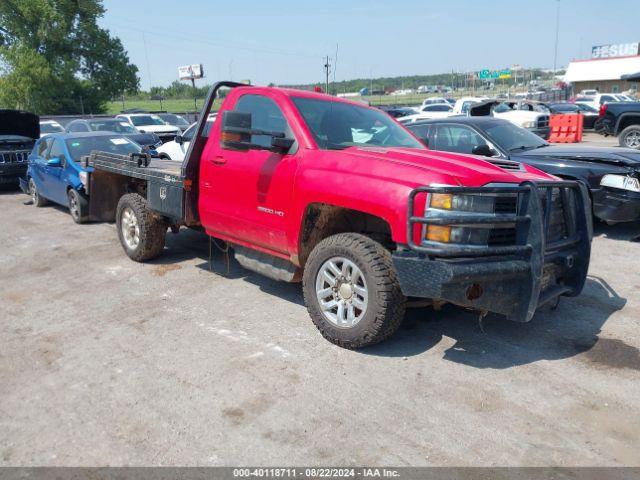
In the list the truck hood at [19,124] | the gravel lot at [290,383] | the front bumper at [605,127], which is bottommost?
the gravel lot at [290,383]

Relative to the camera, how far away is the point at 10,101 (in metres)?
40.7

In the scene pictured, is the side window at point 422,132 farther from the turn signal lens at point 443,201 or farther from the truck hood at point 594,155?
the turn signal lens at point 443,201

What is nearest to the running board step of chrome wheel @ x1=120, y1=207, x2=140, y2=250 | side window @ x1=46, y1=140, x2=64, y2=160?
chrome wheel @ x1=120, y1=207, x2=140, y2=250

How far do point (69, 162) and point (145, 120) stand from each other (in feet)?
47.0

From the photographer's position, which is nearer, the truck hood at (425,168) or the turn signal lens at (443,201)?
the turn signal lens at (443,201)

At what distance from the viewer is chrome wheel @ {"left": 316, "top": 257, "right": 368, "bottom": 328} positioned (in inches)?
161

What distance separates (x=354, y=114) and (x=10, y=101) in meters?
43.4

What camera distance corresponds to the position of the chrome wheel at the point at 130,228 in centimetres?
671

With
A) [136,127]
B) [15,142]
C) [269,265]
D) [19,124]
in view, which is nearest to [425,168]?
[269,265]

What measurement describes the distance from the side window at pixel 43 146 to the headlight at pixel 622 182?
9.32 meters

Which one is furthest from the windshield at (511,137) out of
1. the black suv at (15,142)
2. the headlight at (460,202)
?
the black suv at (15,142)

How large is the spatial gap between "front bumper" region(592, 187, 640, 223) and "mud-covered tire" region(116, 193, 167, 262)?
5540mm

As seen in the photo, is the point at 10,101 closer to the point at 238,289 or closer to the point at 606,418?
the point at 238,289

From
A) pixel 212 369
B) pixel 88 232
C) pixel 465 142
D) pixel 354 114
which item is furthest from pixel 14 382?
pixel 465 142
